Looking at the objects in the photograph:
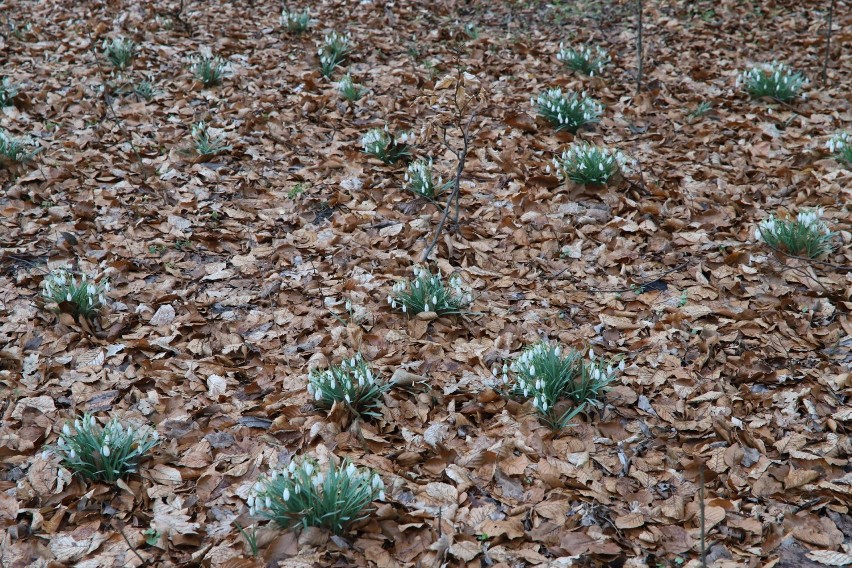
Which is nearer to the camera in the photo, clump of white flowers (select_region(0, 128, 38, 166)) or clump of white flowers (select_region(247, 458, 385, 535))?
clump of white flowers (select_region(247, 458, 385, 535))

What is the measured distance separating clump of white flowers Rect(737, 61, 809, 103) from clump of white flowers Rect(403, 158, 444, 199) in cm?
331

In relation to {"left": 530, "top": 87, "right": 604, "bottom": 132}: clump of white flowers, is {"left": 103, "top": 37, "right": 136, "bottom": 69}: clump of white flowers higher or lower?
higher

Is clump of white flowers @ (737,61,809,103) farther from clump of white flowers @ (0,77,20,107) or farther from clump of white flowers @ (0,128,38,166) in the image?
clump of white flowers @ (0,77,20,107)

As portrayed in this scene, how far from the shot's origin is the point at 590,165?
15.7 feet

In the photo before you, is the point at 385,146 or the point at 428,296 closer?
the point at 428,296

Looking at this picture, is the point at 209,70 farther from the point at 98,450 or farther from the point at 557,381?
the point at 557,381

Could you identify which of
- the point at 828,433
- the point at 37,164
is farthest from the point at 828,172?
the point at 37,164

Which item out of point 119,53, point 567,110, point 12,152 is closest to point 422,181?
point 567,110

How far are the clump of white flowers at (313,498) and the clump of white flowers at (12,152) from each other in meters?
3.87

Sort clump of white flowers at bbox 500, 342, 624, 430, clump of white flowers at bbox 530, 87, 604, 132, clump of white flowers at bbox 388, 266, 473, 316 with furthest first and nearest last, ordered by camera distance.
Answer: clump of white flowers at bbox 530, 87, 604, 132 < clump of white flowers at bbox 388, 266, 473, 316 < clump of white flowers at bbox 500, 342, 624, 430

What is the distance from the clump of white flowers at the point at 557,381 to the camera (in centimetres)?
317

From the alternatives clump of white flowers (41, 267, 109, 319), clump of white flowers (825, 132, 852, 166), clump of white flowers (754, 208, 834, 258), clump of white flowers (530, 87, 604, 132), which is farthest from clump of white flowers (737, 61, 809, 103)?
clump of white flowers (41, 267, 109, 319)

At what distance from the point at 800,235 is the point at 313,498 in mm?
3396

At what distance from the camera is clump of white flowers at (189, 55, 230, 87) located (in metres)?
6.25
